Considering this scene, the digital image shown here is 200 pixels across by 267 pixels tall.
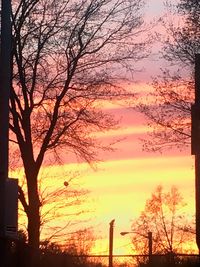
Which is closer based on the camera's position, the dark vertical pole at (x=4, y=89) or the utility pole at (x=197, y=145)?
the utility pole at (x=197, y=145)

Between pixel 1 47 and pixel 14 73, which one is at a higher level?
pixel 14 73

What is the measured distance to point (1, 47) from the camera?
1345 centimetres

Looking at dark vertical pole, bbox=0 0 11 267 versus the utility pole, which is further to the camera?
dark vertical pole, bbox=0 0 11 267

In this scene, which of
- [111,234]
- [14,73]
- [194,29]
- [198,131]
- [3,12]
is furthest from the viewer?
[111,234]

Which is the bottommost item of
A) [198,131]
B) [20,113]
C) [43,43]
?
[198,131]

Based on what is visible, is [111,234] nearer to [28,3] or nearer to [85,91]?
[85,91]

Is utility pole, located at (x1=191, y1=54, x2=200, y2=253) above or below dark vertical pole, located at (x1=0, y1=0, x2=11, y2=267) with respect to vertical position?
below

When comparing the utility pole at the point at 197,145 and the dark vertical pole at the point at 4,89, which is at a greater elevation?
the dark vertical pole at the point at 4,89

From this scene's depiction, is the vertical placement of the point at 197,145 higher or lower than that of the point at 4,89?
lower

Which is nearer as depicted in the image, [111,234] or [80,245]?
[111,234]

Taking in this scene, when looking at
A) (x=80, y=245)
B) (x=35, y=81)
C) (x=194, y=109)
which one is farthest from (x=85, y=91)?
(x=194, y=109)

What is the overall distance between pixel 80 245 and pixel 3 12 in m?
24.5

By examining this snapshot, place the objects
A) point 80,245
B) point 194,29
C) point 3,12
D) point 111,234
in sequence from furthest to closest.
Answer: point 80,245 → point 111,234 → point 194,29 → point 3,12

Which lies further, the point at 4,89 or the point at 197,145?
the point at 4,89
